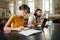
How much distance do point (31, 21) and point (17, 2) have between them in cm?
500

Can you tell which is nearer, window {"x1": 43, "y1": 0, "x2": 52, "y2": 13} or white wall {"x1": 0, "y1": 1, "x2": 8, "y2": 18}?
window {"x1": 43, "y1": 0, "x2": 52, "y2": 13}

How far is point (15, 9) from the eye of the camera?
7832mm

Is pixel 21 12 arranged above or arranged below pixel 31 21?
above

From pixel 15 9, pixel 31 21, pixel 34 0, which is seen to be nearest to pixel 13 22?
pixel 31 21

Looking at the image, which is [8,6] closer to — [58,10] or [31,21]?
[58,10]

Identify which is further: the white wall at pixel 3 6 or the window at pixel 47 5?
the white wall at pixel 3 6

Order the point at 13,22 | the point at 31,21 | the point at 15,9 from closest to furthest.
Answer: the point at 13,22 < the point at 31,21 < the point at 15,9

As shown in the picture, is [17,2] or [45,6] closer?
[45,6]

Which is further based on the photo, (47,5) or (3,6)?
(3,6)

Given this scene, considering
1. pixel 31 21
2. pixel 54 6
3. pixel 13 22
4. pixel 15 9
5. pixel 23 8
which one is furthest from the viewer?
pixel 15 9

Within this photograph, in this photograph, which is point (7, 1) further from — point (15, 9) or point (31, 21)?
point (31, 21)

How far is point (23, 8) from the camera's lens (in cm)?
195

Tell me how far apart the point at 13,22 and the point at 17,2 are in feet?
18.9

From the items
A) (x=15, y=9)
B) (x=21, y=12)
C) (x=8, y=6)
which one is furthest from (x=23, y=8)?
(x=8, y=6)
